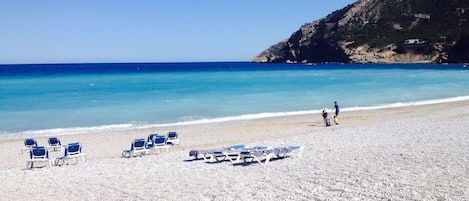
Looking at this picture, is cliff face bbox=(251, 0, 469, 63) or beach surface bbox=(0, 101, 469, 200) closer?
beach surface bbox=(0, 101, 469, 200)

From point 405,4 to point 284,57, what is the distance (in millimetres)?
48351

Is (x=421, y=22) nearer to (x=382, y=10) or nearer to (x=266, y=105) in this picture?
(x=382, y=10)

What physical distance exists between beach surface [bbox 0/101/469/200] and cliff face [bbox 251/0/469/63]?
362ft

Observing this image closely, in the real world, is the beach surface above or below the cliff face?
below

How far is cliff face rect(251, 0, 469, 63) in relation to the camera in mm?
121125

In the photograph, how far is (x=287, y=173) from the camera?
1067 cm

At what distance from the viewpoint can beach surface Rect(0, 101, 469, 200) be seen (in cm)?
894

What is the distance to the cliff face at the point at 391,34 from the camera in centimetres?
12112

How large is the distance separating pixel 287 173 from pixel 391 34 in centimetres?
13062

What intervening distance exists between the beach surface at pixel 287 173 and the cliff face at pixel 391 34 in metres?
110

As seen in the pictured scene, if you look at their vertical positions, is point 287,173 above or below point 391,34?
below

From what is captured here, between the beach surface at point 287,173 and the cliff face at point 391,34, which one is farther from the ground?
the cliff face at point 391,34

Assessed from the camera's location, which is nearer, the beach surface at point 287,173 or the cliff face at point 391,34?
the beach surface at point 287,173

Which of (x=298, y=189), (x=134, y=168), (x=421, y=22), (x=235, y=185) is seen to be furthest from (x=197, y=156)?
(x=421, y=22)
